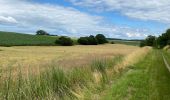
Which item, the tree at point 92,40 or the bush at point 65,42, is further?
the tree at point 92,40

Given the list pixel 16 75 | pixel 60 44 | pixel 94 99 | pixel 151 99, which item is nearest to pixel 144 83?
pixel 151 99

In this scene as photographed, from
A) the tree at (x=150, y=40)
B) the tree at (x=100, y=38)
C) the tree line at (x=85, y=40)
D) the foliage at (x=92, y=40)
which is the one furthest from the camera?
the tree at (x=150, y=40)

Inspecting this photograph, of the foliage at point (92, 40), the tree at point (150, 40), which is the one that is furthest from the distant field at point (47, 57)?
the tree at point (150, 40)

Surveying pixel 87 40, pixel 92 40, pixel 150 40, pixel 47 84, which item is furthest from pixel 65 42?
pixel 47 84

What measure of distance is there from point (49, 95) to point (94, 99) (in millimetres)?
2255

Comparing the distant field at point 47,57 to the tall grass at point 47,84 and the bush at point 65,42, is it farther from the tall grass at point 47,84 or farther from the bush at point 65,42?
the bush at point 65,42

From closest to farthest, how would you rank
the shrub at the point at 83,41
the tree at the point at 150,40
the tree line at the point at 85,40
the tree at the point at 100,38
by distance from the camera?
1. the tree line at the point at 85,40
2. the shrub at the point at 83,41
3. the tree at the point at 100,38
4. the tree at the point at 150,40

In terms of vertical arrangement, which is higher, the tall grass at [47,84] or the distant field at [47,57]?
the tall grass at [47,84]

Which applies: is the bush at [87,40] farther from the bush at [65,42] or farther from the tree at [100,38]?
the bush at [65,42]

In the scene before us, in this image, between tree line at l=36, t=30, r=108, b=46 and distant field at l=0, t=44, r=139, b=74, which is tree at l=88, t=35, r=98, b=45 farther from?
distant field at l=0, t=44, r=139, b=74

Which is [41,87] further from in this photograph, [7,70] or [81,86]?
Answer: [81,86]

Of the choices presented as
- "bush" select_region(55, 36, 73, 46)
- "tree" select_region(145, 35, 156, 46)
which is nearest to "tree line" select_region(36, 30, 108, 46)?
"bush" select_region(55, 36, 73, 46)

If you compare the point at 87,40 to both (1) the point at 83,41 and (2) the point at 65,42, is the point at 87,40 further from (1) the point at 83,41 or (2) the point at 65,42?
(2) the point at 65,42

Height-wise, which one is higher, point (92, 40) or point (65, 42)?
point (92, 40)
